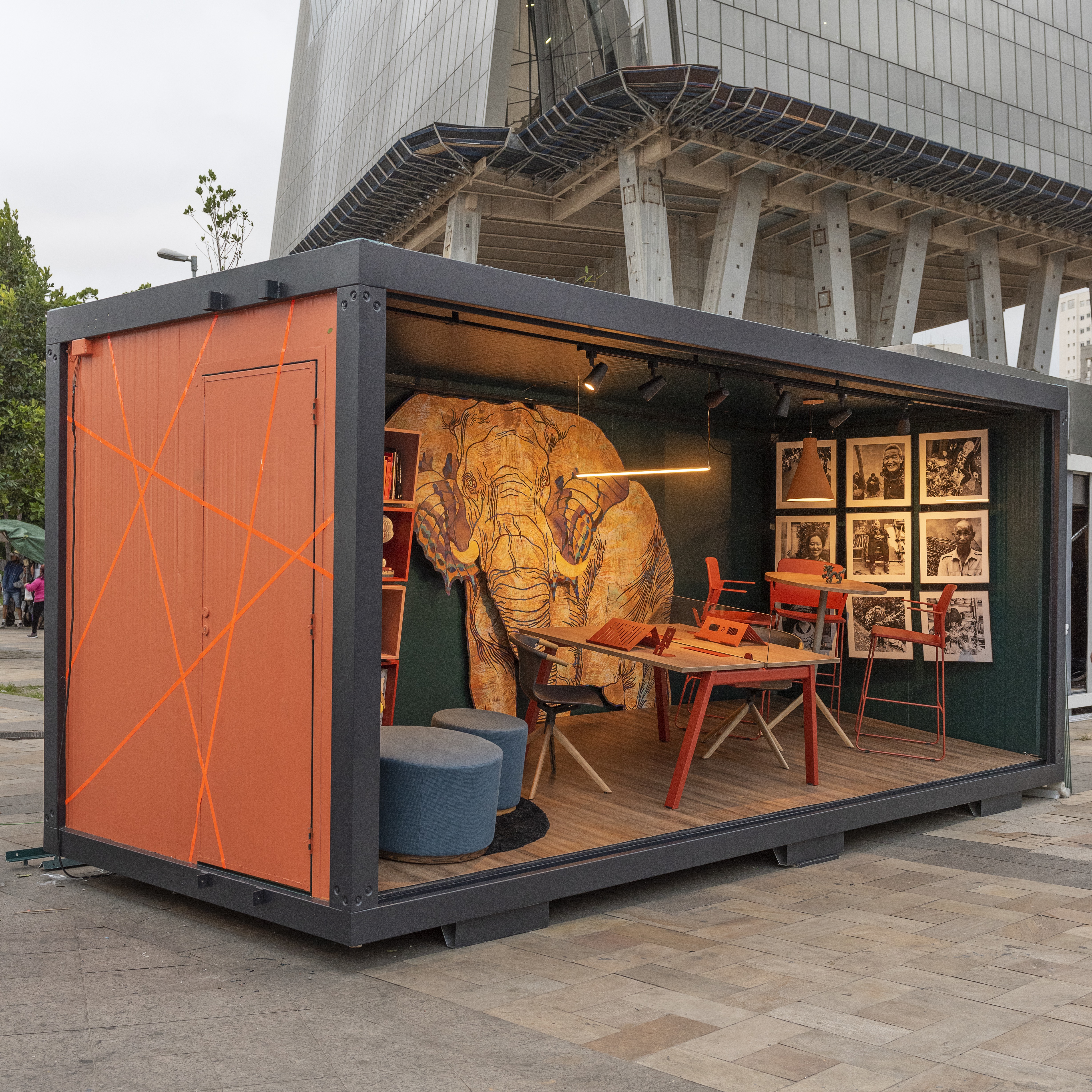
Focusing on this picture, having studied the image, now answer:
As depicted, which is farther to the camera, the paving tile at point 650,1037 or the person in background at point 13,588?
the person in background at point 13,588

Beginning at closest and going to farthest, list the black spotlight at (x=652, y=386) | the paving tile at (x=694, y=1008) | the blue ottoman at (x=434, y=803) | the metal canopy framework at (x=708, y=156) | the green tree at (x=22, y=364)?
1. the paving tile at (x=694, y=1008)
2. the blue ottoman at (x=434, y=803)
3. the black spotlight at (x=652, y=386)
4. the metal canopy framework at (x=708, y=156)
5. the green tree at (x=22, y=364)

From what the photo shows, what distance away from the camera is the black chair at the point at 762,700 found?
710 cm

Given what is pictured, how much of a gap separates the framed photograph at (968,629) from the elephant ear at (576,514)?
2.66 meters

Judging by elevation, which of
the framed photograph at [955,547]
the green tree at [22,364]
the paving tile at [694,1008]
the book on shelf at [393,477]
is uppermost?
the green tree at [22,364]

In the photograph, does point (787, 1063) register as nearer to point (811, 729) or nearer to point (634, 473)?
point (811, 729)

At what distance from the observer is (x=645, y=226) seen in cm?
1530

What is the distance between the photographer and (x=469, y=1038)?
358 centimetres

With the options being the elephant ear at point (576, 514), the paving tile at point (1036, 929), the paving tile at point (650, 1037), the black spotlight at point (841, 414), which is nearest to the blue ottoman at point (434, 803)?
the paving tile at point (650, 1037)

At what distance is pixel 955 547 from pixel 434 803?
5.29m

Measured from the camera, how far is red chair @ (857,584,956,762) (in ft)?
25.6

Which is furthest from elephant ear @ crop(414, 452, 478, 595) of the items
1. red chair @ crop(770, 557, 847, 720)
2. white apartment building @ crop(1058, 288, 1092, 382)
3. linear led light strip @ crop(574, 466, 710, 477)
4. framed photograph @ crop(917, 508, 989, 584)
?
white apartment building @ crop(1058, 288, 1092, 382)

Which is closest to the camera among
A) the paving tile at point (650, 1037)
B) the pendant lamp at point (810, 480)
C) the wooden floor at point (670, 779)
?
the paving tile at point (650, 1037)

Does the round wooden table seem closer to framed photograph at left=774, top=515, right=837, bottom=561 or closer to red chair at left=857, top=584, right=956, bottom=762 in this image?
red chair at left=857, top=584, right=956, bottom=762

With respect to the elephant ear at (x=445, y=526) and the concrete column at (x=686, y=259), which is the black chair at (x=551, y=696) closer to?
the elephant ear at (x=445, y=526)
